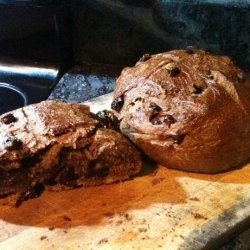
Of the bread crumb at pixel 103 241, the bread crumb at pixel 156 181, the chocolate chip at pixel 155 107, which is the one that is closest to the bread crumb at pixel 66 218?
the bread crumb at pixel 103 241

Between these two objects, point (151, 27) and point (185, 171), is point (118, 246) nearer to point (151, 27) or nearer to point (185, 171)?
point (185, 171)

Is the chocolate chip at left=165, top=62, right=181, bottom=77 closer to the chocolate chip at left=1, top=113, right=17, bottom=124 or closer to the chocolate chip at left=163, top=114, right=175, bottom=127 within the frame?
the chocolate chip at left=163, top=114, right=175, bottom=127

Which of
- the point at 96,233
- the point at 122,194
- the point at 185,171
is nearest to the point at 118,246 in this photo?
the point at 96,233

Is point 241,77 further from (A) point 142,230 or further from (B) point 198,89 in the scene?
(A) point 142,230

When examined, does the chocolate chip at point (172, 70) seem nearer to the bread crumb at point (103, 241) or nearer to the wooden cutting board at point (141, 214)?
the wooden cutting board at point (141, 214)

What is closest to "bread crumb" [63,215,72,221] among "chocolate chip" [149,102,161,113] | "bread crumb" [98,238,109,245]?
"bread crumb" [98,238,109,245]
